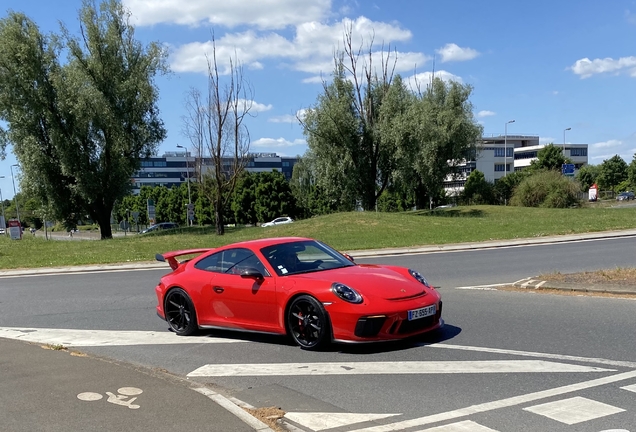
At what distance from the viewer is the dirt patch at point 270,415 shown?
15.6 ft

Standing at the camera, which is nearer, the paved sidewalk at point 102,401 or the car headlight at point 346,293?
the paved sidewalk at point 102,401

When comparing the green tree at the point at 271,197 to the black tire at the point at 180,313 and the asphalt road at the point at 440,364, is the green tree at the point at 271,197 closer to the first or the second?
the asphalt road at the point at 440,364

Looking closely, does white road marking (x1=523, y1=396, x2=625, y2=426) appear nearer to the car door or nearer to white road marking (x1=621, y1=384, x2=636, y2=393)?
white road marking (x1=621, y1=384, x2=636, y2=393)

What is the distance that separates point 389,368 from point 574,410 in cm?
200

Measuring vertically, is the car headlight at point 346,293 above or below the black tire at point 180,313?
above

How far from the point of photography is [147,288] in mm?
14359

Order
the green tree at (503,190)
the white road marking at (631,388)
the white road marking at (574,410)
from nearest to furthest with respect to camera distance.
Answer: the white road marking at (574,410) < the white road marking at (631,388) < the green tree at (503,190)

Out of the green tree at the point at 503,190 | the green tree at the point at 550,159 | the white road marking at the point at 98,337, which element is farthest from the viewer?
the green tree at the point at 550,159

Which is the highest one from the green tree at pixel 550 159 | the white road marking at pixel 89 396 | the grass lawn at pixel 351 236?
the green tree at pixel 550 159

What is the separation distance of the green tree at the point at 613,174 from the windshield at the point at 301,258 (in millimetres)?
95609

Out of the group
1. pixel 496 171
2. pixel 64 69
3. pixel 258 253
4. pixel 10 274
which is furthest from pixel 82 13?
pixel 496 171

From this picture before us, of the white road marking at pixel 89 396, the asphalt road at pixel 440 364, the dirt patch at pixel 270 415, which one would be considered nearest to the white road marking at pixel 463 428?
the asphalt road at pixel 440 364

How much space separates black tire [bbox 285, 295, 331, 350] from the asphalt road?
16 centimetres

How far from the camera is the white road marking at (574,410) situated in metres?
4.64
